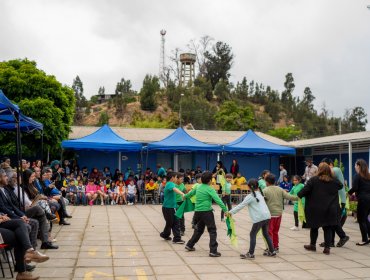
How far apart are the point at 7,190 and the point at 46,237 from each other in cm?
148

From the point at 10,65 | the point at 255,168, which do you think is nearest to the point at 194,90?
the point at 255,168

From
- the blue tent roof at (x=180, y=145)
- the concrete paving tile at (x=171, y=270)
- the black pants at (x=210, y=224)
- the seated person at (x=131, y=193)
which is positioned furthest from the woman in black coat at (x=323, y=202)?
the blue tent roof at (x=180, y=145)

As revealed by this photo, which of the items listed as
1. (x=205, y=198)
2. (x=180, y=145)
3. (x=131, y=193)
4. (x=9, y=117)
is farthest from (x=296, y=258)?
(x=180, y=145)

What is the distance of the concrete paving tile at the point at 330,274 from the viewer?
21.1 ft

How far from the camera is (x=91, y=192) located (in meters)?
18.1

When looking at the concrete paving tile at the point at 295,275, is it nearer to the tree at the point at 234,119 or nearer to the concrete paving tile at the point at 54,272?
the concrete paving tile at the point at 54,272

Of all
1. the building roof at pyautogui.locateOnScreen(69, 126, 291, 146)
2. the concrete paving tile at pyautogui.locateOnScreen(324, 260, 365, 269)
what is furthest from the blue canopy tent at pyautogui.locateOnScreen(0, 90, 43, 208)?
the building roof at pyautogui.locateOnScreen(69, 126, 291, 146)

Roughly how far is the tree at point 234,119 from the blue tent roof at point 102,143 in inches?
1187

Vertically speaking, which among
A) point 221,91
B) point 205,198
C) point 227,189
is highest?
point 221,91

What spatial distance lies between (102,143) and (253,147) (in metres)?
6.79

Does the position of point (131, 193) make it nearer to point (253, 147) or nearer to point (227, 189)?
point (253, 147)

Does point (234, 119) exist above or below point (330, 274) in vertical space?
above

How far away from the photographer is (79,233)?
10234mm

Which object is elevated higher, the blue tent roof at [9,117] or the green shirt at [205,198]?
the blue tent roof at [9,117]
